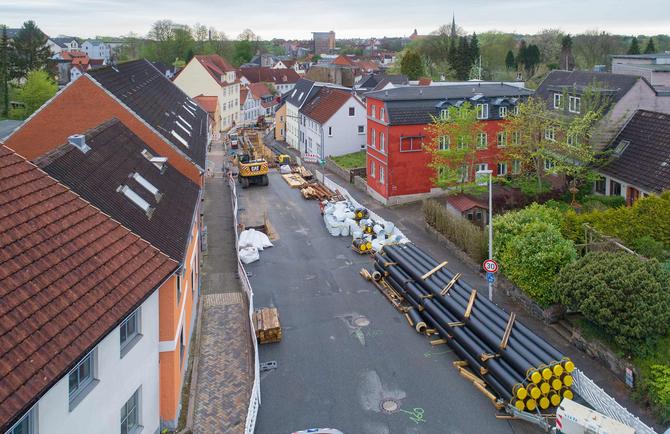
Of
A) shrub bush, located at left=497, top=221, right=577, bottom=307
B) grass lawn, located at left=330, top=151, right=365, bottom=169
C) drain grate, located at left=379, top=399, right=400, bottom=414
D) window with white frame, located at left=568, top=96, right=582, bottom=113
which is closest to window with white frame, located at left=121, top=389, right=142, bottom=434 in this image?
drain grate, located at left=379, top=399, right=400, bottom=414

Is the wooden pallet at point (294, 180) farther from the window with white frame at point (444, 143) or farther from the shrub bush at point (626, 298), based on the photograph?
the shrub bush at point (626, 298)

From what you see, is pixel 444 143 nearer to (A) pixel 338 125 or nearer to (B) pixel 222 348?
(A) pixel 338 125

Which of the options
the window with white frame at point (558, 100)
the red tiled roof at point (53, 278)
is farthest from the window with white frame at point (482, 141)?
the red tiled roof at point (53, 278)

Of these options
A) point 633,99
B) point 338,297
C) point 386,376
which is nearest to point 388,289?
point 338,297

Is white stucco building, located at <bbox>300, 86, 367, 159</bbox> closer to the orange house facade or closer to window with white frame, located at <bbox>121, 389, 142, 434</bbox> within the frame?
the orange house facade

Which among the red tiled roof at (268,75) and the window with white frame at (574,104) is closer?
the window with white frame at (574,104)

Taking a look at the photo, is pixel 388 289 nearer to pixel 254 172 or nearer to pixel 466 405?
pixel 466 405
